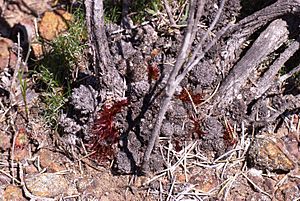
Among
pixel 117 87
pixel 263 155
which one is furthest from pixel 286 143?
pixel 117 87

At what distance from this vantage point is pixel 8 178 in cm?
247

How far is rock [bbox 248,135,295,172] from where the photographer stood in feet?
8.01

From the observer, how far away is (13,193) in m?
2.41

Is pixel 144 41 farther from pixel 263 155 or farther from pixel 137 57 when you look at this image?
pixel 263 155

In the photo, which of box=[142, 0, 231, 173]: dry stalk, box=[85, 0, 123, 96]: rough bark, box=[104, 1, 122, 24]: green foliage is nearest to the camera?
box=[142, 0, 231, 173]: dry stalk

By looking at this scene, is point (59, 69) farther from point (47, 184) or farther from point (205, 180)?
point (205, 180)

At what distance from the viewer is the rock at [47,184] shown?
2.41 m

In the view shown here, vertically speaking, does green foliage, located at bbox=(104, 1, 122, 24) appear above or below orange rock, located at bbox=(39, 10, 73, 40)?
above

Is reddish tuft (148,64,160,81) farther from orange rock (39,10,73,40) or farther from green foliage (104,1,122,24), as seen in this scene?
orange rock (39,10,73,40)

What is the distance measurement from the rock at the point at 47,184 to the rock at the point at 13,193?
0.05 metres

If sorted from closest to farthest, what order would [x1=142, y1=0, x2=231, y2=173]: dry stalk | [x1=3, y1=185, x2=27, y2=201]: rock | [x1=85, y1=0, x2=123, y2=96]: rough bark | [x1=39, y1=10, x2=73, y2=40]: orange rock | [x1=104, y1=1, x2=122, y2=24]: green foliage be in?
[x1=142, y1=0, x2=231, y2=173]: dry stalk
[x1=85, y1=0, x2=123, y2=96]: rough bark
[x1=3, y1=185, x2=27, y2=201]: rock
[x1=104, y1=1, x2=122, y2=24]: green foliage
[x1=39, y1=10, x2=73, y2=40]: orange rock

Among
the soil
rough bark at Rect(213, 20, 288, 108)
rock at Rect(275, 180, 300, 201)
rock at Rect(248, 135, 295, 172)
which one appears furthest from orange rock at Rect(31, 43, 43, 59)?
rock at Rect(275, 180, 300, 201)

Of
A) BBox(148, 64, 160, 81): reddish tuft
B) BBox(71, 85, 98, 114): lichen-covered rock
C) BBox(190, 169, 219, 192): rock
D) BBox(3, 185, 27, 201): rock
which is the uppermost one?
BBox(148, 64, 160, 81): reddish tuft

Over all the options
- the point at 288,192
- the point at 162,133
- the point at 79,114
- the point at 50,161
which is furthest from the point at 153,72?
the point at 288,192
